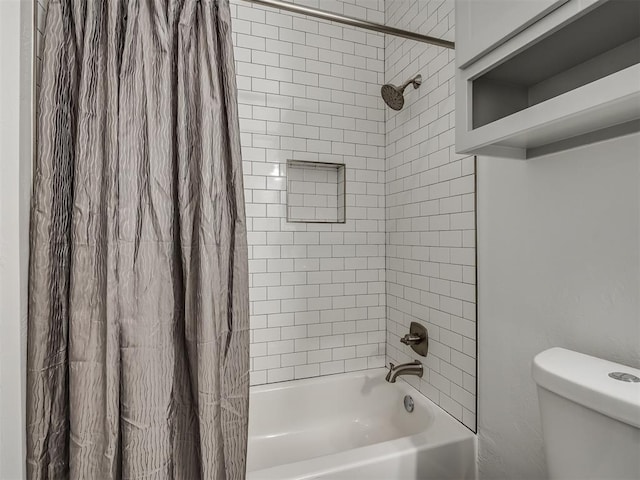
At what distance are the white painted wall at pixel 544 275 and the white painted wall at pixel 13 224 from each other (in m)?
1.35

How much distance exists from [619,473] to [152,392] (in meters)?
1.05

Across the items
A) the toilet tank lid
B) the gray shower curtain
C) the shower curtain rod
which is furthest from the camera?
the shower curtain rod

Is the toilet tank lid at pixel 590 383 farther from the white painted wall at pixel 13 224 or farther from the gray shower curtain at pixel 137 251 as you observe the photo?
the white painted wall at pixel 13 224

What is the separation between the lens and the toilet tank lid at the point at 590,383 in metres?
0.67

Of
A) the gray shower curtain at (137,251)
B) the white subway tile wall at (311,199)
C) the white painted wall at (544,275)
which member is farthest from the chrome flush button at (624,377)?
the white subway tile wall at (311,199)

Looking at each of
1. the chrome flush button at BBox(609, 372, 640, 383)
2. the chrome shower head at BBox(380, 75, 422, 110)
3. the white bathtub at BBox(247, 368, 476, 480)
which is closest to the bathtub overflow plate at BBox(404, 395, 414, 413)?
the white bathtub at BBox(247, 368, 476, 480)

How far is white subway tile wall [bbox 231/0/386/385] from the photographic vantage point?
1830mm

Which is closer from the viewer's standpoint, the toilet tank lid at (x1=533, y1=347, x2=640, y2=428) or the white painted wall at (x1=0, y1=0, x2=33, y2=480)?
the toilet tank lid at (x1=533, y1=347, x2=640, y2=428)

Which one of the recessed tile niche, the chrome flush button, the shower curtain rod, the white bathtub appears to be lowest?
the white bathtub

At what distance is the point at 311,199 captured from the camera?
1.96m

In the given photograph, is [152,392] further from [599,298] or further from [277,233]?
[599,298]

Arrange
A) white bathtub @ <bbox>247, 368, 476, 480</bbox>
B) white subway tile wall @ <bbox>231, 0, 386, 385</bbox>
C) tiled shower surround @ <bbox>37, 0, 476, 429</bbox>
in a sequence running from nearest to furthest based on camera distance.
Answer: white bathtub @ <bbox>247, 368, 476, 480</bbox> → tiled shower surround @ <bbox>37, 0, 476, 429</bbox> → white subway tile wall @ <bbox>231, 0, 386, 385</bbox>

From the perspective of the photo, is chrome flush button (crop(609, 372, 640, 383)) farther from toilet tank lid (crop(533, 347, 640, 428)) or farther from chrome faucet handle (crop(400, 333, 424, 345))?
chrome faucet handle (crop(400, 333, 424, 345))

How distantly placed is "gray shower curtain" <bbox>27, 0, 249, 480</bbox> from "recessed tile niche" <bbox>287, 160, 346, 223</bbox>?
2.80ft
